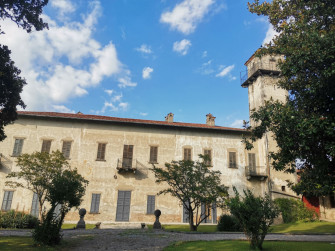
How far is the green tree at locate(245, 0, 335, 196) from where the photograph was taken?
8344 mm

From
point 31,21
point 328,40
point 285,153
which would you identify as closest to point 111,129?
point 31,21

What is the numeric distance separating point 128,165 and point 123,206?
11.3ft

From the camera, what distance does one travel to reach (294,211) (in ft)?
72.9

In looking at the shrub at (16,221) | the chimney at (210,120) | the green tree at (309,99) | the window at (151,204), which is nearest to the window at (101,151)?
the window at (151,204)

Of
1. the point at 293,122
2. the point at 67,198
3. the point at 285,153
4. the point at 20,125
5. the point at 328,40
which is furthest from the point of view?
the point at 20,125

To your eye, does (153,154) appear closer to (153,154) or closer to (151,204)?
(153,154)

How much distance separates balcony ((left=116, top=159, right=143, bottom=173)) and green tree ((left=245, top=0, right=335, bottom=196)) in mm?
13509

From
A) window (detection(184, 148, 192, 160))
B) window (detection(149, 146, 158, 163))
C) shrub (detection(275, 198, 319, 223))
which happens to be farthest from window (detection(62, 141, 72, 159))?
shrub (detection(275, 198, 319, 223))

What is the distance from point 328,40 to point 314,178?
5.20 metres

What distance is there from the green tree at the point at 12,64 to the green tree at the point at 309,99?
1107cm

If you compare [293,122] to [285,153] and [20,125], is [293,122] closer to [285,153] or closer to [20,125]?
[285,153]

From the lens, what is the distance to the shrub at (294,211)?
71.8ft

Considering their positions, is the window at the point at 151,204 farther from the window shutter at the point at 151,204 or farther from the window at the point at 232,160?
the window at the point at 232,160

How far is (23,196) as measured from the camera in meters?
20.8
